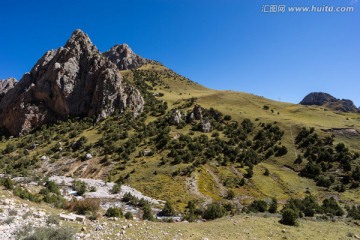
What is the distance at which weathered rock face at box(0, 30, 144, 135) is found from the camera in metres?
91.3

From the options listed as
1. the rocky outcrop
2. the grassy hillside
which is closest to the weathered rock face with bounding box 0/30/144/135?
the grassy hillside

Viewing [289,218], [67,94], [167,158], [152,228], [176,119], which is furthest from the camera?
[67,94]

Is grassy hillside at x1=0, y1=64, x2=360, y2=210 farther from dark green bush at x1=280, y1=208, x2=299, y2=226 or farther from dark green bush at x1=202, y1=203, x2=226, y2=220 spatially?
dark green bush at x1=280, y1=208, x2=299, y2=226

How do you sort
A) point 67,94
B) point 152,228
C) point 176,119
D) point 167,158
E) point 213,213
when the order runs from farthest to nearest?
point 67,94, point 176,119, point 167,158, point 213,213, point 152,228

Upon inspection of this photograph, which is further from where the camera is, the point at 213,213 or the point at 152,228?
the point at 213,213

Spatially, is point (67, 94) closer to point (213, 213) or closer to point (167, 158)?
point (167, 158)

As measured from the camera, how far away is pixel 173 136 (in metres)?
68.6

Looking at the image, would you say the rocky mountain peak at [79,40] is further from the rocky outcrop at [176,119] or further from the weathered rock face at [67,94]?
the rocky outcrop at [176,119]

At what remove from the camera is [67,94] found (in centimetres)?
9425

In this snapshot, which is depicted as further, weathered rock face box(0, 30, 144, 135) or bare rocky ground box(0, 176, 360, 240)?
weathered rock face box(0, 30, 144, 135)

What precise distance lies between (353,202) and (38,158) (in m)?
66.8

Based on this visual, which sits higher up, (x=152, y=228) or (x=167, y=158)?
(x=167, y=158)

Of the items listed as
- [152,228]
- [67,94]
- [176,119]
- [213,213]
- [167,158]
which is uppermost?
[67,94]

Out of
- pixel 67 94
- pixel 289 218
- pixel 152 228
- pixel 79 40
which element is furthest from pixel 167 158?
pixel 79 40
